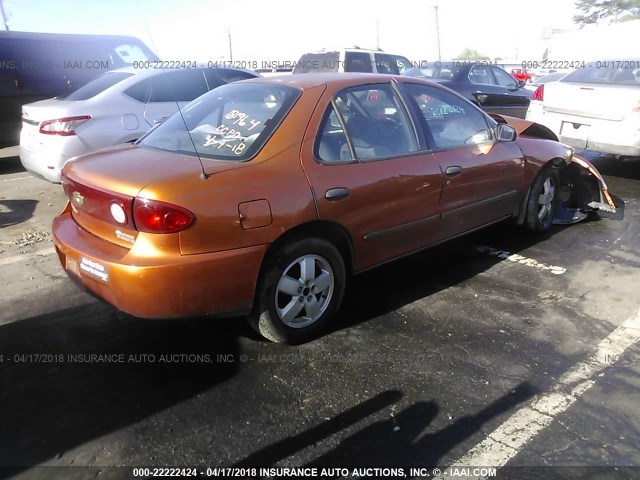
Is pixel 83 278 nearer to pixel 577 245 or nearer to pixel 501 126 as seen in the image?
pixel 501 126

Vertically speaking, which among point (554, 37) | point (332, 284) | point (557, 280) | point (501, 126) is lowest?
point (557, 280)

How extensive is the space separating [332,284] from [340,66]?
871 cm

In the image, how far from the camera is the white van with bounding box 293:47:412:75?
11.1m

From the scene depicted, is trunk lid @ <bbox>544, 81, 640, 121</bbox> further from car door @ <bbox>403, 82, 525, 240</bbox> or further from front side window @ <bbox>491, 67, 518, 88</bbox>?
front side window @ <bbox>491, 67, 518, 88</bbox>

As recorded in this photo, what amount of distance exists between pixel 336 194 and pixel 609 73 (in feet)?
21.0

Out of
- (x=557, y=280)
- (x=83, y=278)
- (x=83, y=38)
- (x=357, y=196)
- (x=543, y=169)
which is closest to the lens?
(x=83, y=278)

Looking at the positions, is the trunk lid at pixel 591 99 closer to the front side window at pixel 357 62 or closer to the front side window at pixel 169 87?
the front side window at pixel 357 62

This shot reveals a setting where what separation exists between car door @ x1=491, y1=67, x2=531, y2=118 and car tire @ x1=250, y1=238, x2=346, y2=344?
8.76 meters

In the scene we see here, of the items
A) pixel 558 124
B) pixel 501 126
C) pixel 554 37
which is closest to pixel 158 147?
pixel 501 126

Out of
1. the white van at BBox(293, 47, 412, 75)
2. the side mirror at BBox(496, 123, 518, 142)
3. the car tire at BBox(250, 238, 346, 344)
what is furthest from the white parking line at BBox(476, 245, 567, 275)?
the white van at BBox(293, 47, 412, 75)

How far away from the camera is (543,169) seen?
4.90m

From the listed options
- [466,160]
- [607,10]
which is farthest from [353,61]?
[607,10]

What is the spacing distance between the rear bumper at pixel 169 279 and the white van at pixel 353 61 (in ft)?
29.1

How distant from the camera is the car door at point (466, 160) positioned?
389cm
